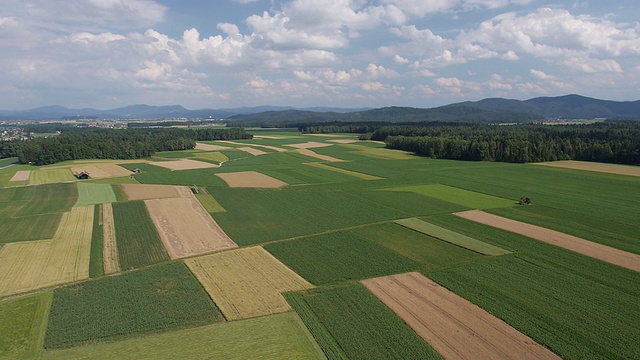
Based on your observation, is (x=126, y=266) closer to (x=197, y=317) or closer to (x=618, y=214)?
(x=197, y=317)

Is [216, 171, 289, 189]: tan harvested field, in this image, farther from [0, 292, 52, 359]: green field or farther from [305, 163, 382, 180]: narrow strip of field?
[0, 292, 52, 359]: green field

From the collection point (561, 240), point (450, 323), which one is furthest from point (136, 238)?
point (561, 240)

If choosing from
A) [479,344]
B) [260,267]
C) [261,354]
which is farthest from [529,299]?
[260,267]

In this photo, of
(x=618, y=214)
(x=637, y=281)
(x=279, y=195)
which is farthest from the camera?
(x=279, y=195)

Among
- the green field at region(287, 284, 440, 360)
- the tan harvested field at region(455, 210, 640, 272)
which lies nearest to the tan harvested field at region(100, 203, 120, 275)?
the green field at region(287, 284, 440, 360)

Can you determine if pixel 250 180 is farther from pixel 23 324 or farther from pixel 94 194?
pixel 23 324
